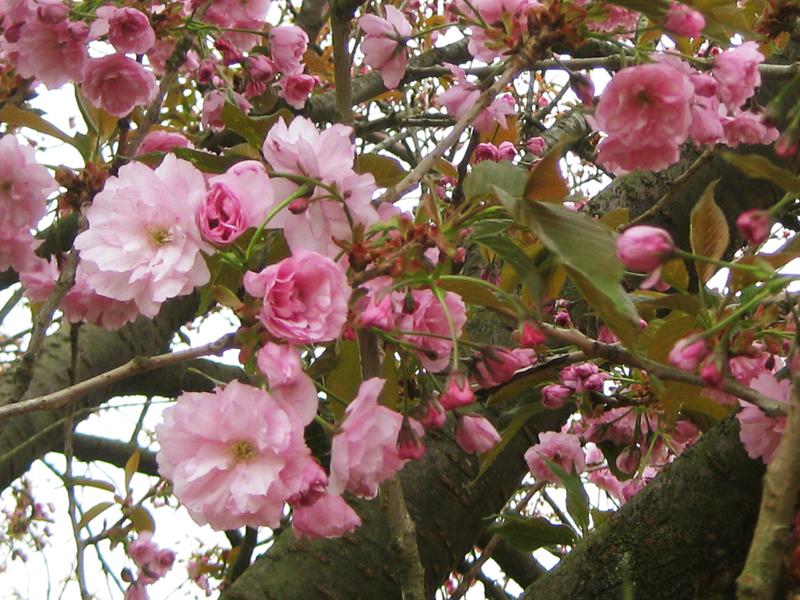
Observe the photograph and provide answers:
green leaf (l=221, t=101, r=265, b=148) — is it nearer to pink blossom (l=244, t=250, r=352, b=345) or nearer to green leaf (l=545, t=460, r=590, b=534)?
pink blossom (l=244, t=250, r=352, b=345)

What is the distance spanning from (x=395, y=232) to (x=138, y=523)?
63.2 inches

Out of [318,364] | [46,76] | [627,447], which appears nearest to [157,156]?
[318,364]

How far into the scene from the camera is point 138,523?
2193 millimetres

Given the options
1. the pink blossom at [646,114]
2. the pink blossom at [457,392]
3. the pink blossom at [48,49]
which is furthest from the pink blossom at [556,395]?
the pink blossom at [48,49]

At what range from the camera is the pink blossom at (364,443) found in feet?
2.61

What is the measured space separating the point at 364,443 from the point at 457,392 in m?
0.10

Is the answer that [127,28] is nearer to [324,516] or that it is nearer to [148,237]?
[148,237]

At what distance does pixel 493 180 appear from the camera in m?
0.78

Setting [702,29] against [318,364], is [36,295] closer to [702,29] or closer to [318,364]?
[318,364]

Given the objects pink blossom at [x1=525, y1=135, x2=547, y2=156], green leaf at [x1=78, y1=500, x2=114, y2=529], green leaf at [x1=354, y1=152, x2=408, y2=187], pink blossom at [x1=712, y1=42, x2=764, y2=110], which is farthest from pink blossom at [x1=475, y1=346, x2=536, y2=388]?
green leaf at [x1=78, y1=500, x2=114, y2=529]

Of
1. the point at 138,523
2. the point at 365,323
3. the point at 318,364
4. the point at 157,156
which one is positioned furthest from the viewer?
the point at 138,523

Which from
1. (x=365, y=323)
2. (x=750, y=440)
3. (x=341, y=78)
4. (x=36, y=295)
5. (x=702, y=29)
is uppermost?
(x=36, y=295)

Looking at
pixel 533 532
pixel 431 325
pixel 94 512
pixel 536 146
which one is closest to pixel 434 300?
pixel 431 325

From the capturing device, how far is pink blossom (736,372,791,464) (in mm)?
900
